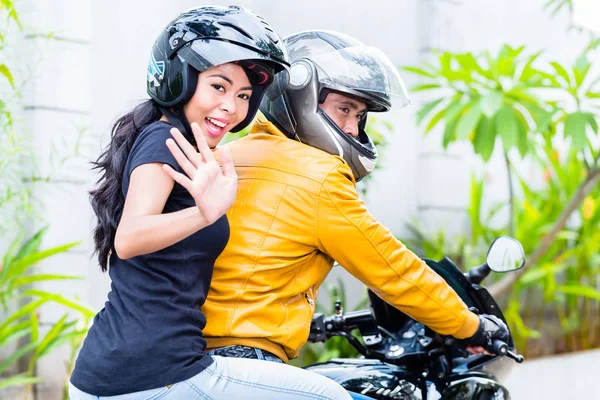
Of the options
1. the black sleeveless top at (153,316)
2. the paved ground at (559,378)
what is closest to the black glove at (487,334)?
the black sleeveless top at (153,316)

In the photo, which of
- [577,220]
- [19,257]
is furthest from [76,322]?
[577,220]

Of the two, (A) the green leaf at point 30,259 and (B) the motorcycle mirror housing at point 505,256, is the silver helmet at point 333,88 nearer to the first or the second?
(B) the motorcycle mirror housing at point 505,256

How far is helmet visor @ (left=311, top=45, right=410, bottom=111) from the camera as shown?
7.59 feet

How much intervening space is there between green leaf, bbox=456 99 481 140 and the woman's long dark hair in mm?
3035

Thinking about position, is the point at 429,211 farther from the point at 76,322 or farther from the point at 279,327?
the point at 279,327

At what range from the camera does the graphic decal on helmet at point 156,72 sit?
1961 millimetres

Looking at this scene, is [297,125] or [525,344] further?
[525,344]

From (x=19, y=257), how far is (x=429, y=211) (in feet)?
11.5

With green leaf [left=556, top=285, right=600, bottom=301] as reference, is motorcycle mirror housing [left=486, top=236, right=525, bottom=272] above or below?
above

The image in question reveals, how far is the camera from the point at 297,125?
238 cm

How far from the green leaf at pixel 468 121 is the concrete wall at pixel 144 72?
125cm

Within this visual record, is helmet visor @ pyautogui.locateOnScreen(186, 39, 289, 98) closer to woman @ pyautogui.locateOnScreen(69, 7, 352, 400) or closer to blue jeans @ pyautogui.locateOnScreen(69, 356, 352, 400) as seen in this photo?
woman @ pyautogui.locateOnScreen(69, 7, 352, 400)

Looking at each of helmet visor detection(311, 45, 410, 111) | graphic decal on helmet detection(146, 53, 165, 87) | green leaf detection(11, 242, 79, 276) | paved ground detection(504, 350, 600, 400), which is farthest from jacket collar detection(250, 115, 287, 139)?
paved ground detection(504, 350, 600, 400)

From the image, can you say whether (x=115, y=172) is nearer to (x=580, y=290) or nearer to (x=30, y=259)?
(x=30, y=259)
